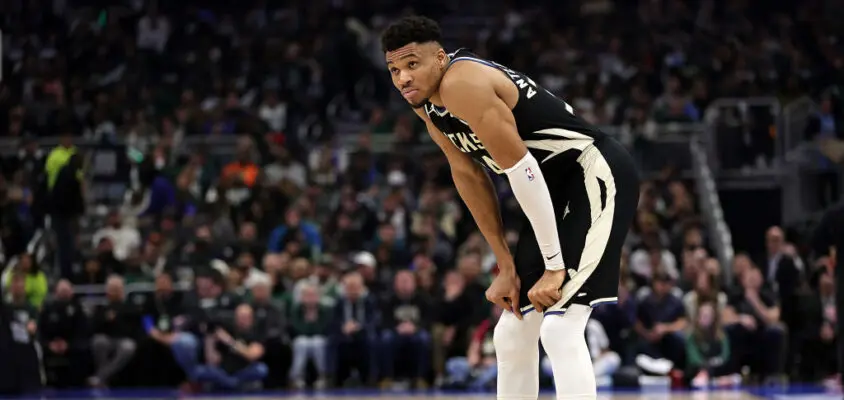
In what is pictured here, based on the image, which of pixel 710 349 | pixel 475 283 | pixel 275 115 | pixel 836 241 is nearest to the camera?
pixel 836 241

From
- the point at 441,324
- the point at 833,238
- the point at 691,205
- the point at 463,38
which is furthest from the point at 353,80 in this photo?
the point at 833,238

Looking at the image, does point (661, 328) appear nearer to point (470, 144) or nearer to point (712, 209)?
point (712, 209)

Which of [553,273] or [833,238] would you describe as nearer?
[553,273]

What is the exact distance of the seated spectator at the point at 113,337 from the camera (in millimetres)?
11664

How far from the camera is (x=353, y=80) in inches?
683

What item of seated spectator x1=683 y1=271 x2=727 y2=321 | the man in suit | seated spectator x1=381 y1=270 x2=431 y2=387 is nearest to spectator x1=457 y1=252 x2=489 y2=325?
seated spectator x1=381 y1=270 x2=431 y2=387

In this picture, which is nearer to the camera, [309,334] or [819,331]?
[819,331]

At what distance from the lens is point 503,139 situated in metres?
4.55

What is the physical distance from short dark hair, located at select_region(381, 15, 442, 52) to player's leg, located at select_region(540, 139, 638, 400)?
2.54 ft

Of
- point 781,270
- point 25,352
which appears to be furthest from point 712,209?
point 25,352

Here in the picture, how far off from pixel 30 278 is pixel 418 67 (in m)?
8.72

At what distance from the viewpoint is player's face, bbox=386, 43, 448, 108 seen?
4.64 m

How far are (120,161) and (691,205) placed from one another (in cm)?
643

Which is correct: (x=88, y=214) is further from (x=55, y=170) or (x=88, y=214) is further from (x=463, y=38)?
(x=463, y=38)
